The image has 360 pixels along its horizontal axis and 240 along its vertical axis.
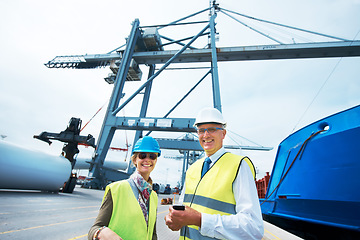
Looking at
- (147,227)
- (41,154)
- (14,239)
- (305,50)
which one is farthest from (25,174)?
(305,50)

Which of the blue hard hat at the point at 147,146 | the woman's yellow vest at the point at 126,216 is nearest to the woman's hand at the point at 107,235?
the woman's yellow vest at the point at 126,216

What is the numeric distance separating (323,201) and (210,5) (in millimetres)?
21282

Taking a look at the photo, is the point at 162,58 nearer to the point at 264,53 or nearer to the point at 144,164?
the point at 264,53

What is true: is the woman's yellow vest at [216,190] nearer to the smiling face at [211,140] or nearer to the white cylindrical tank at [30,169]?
the smiling face at [211,140]

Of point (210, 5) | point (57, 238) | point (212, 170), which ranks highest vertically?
point (210, 5)

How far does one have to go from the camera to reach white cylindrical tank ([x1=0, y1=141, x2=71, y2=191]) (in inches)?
280

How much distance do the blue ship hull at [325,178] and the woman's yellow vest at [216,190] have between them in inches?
109

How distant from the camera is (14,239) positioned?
113 inches

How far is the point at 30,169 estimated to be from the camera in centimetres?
777

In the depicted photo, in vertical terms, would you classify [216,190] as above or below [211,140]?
below

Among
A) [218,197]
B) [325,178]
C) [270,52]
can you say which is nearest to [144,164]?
[218,197]

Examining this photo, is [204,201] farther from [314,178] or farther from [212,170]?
[314,178]

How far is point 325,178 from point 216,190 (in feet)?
10.3

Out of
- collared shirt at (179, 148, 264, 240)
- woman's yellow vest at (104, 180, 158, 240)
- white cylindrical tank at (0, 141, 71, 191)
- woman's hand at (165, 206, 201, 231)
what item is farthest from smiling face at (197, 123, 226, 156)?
white cylindrical tank at (0, 141, 71, 191)
